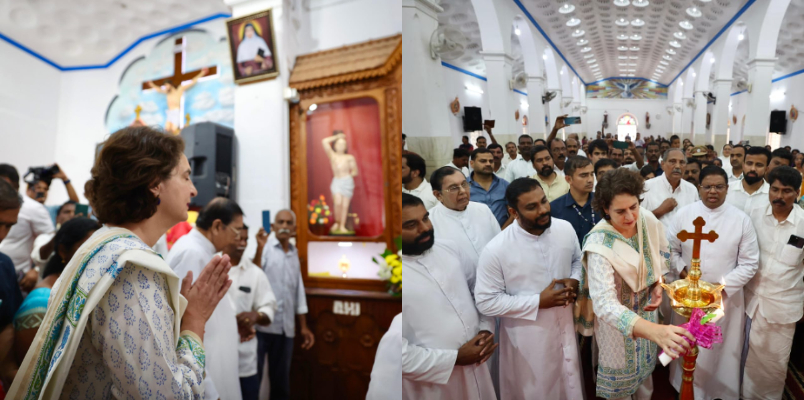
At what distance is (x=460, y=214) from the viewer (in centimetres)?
81

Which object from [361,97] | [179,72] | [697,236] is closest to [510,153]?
[697,236]

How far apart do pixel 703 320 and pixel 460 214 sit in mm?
436

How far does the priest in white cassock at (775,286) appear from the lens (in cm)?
73

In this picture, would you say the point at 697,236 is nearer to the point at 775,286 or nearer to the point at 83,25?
the point at 775,286

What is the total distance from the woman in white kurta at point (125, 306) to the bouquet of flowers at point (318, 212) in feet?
4.54

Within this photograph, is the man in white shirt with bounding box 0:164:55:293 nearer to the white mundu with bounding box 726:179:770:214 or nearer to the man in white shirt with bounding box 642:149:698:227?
the man in white shirt with bounding box 642:149:698:227

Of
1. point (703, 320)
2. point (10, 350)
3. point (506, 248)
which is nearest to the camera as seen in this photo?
point (703, 320)

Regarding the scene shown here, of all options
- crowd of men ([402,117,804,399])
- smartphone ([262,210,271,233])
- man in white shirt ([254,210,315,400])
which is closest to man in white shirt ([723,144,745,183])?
crowd of men ([402,117,804,399])

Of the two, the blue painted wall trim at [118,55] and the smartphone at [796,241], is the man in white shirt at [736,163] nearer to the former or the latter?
the smartphone at [796,241]

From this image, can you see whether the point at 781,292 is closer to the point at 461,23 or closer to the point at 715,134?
the point at 715,134

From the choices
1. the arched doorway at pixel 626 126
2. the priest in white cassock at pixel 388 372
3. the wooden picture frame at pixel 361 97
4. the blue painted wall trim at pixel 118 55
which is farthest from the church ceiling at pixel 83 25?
the arched doorway at pixel 626 126

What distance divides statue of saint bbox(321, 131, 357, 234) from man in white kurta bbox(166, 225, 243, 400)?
2.40ft

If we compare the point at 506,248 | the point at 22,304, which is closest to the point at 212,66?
the point at 22,304

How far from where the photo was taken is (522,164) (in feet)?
2.73
